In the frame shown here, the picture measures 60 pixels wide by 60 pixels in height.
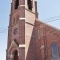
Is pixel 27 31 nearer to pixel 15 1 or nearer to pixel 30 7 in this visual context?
pixel 30 7

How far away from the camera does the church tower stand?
25.6 m

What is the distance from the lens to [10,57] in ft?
90.5


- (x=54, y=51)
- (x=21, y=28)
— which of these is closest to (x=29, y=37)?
(x=21, y=28)

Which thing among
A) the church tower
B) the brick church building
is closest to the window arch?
the brick church building

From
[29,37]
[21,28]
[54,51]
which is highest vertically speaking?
[21,28]

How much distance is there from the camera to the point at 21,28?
87.5ft

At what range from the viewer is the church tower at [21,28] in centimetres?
2561

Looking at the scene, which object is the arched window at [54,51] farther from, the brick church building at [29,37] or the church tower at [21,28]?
the church tower at [21,28]

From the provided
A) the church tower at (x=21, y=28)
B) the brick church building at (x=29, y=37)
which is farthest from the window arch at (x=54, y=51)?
the church tower at (x=21, y=28)

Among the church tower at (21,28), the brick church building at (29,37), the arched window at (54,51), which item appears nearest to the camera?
the arched window at (54,51)

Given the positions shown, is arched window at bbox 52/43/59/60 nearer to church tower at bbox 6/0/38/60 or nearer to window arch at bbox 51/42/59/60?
window arch at bbox 51/42/59/60

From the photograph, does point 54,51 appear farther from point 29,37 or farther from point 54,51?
point 29,37

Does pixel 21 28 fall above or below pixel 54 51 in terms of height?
above

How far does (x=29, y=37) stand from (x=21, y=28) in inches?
75.5
